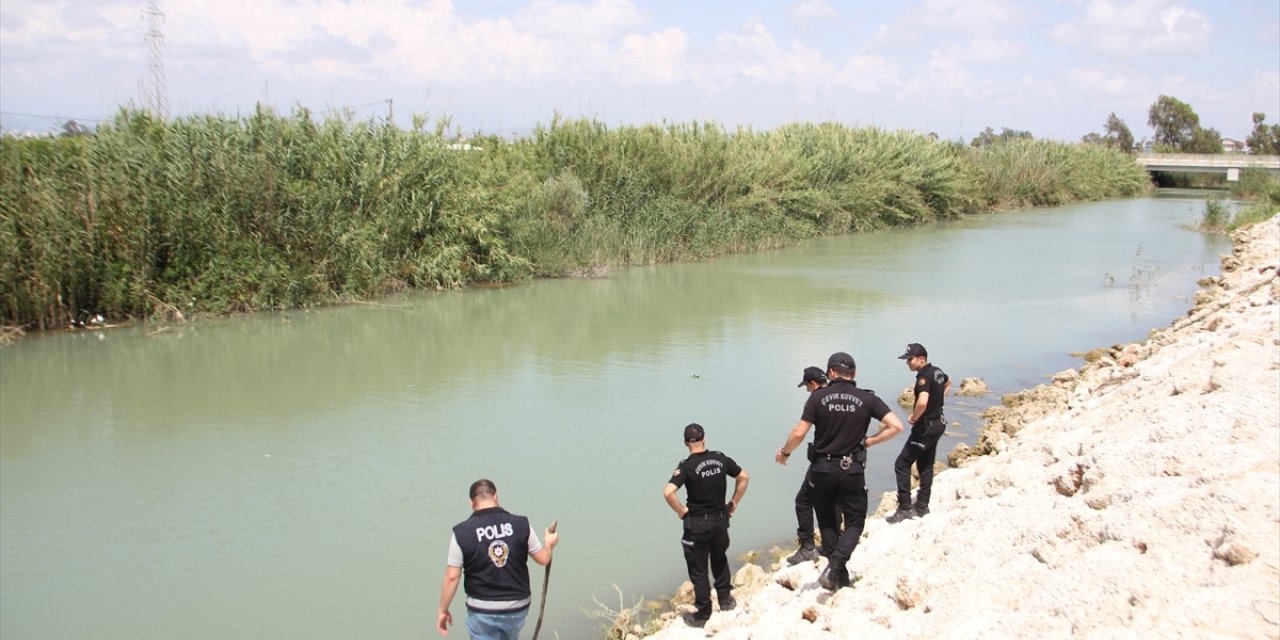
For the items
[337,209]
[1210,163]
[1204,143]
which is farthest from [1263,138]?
[337,209]

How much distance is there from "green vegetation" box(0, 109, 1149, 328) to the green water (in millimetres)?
903

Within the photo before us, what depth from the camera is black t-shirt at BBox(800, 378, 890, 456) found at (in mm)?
5977

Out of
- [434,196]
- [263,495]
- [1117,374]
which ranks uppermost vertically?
[434,196]

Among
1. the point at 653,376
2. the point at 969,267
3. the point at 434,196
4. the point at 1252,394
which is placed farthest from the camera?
the point at 969,267

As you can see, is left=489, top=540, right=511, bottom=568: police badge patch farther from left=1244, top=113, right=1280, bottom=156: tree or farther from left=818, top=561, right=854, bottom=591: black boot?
left=1244, top=113, right=1280, bottom=156: tree

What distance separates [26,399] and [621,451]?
27.2 ft

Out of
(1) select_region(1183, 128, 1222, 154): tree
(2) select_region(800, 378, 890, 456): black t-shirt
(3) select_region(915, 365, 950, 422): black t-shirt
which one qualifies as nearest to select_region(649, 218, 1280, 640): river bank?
(3) select_region(915, 365, 950, 422): black t-shirt

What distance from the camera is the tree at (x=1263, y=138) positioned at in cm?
9912

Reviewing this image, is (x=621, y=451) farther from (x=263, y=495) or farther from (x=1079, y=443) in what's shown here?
(x=1079, y=443)

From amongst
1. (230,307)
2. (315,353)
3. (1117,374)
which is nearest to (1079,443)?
(1117,374)

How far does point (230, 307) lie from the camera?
1822cm

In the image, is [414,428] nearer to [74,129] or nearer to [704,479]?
[704,479]

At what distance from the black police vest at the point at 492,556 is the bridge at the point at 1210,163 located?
2883 inches

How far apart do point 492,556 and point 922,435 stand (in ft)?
11.8
